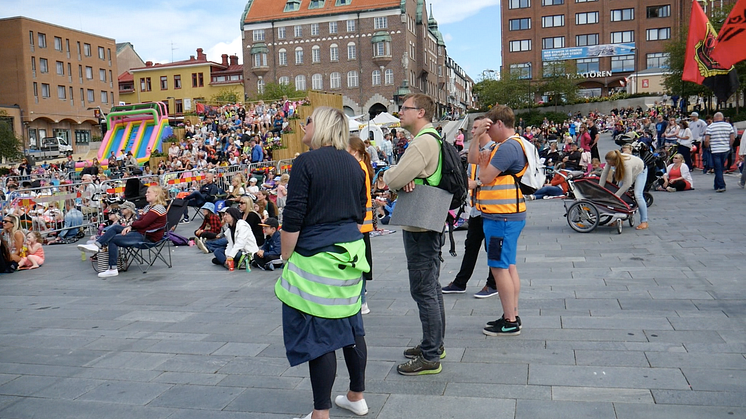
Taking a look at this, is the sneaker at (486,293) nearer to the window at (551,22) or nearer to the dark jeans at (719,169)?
the dark jeans at (719,169)

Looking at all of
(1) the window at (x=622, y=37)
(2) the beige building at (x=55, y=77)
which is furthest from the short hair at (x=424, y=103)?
(1) the window at (x=622, y=37)

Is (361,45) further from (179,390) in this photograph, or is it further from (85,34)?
(179,390)

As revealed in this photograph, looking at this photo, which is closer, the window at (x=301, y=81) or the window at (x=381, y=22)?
the window at (x=381, y=22)

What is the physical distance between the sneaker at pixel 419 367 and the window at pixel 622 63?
249 ft

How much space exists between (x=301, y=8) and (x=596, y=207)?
206 feet

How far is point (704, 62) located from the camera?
1176 cm

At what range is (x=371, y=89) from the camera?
6662 cm

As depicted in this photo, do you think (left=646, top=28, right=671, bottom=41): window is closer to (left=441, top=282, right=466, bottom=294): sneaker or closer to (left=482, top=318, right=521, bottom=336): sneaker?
(left=441, top=282, right=466, bottom=294): sneaker

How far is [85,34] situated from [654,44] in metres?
61.1

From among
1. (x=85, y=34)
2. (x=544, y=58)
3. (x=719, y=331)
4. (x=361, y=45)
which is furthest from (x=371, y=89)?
(x=719, y=331)

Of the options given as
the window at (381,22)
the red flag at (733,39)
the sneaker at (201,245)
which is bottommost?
the sneaker at (201,245)

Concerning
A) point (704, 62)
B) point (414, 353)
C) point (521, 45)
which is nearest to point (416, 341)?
point (414, 353)

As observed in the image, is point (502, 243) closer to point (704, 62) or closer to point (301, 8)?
point (704, 62)

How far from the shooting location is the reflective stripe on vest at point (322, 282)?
344cm
